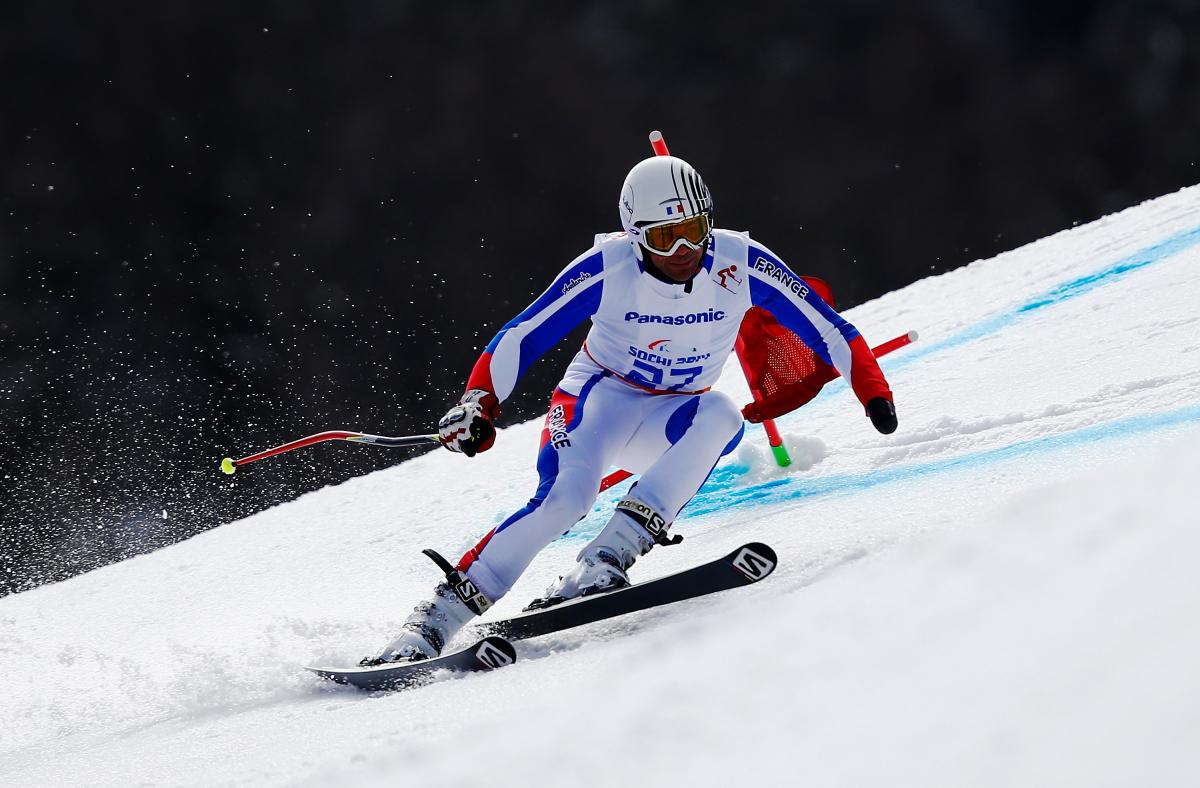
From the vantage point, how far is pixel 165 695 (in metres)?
Result: 3.90

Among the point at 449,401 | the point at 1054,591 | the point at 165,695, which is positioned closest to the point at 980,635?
the point at 1054,591

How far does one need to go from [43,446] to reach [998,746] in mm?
9205

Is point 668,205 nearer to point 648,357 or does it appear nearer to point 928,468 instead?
point 648,357

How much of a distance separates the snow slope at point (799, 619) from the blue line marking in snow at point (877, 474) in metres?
0.02

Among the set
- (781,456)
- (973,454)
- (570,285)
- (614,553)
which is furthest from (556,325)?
(973,454)

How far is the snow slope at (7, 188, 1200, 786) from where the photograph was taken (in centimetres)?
167

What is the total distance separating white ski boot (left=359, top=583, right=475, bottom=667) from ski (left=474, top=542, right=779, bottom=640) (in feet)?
0.85

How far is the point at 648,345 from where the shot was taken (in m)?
4.00

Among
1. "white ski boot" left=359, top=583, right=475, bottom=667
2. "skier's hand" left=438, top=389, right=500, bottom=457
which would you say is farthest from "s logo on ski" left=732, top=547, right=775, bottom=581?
"skier's hand" left=438, top=389, right=500, bottom=457

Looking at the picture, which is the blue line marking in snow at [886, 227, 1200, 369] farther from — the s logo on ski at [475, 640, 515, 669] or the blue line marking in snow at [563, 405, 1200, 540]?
the s logo on ski at [475, 640, 515, 669]

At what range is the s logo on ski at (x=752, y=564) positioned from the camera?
309 cm

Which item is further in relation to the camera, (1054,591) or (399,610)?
(399,610)

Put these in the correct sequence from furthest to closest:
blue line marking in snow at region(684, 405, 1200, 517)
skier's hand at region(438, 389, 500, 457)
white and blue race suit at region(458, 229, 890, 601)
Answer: blue line marking in snow at region(684, 405, 1200, 517) < white and blue race suit at region(458, 229, 890, 601) < skier's hand at region(438, 389, 500, 457)

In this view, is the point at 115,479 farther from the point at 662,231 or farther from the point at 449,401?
the point at 662,231
